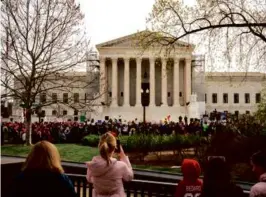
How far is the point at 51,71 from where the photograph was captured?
28719 mm

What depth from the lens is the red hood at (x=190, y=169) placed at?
5406 millimetres

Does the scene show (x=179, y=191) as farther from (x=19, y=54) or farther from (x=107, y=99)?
(x=107, y=99)

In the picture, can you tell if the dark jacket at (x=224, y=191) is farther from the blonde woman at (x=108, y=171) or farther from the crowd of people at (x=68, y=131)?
the crowd of people at (x=68, y=131)

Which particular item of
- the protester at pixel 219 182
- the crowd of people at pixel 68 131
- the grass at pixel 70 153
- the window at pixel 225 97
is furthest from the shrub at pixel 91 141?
the window at pixel 225 97

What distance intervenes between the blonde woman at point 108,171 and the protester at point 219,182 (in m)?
1.66

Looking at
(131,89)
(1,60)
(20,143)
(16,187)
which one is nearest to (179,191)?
(16,187)

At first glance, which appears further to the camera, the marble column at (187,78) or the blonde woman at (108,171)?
the marble column at (187,78)

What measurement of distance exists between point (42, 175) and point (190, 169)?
1813mm

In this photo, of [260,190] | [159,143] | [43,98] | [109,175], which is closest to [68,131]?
[43,98]

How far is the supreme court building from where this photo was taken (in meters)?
83.9

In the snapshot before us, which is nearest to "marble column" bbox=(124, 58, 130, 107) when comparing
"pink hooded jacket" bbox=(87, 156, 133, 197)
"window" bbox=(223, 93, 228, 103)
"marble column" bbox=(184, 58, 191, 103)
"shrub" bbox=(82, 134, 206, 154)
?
"marble column" bbox=(184, 58, 191, 103)

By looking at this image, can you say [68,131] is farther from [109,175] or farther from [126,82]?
[126,82]

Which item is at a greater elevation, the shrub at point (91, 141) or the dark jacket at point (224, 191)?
the dark jacket at point (224, 191)

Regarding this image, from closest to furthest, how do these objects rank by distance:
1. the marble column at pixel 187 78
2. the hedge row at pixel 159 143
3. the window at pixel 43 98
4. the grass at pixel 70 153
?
1. the grass at pixel 70 153
2. the hedge row at pixel 159 143
3. the window at pixel 43 98
4. the marble column at pixel 187 78
